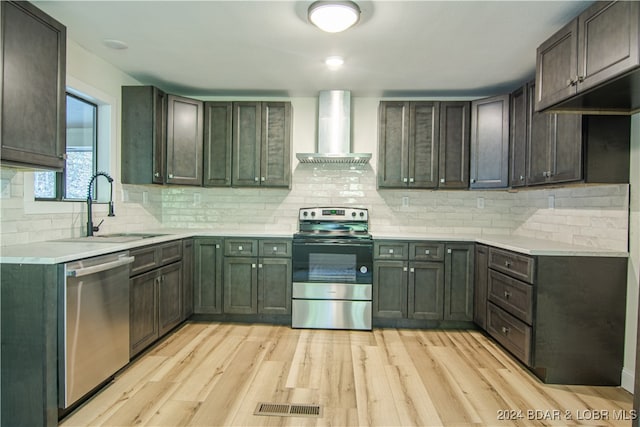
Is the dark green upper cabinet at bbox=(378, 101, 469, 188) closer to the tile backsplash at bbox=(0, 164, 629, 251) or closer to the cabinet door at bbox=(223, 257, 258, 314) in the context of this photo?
the tile backsplash at bbox=(0, 164, 629, 251)

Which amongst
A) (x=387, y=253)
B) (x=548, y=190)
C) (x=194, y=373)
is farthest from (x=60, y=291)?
(x=548, y=190)

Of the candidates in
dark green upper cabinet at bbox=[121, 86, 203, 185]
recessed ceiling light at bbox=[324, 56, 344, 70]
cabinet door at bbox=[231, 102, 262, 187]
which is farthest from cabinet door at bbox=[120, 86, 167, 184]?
recessed ceiling light at bbox=[324, 56, 344, 70]

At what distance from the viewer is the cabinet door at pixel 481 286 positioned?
10.5ft

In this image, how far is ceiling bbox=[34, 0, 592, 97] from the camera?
7.33ft

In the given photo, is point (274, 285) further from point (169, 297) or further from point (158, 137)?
point (158, 137)

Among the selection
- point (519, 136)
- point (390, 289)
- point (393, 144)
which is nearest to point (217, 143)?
point (393, 144)

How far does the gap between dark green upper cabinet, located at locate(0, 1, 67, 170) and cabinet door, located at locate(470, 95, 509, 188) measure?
3.54m

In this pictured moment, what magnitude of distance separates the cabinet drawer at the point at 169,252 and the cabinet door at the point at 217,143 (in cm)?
87

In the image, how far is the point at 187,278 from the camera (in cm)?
342

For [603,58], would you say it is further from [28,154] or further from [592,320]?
[28,154]

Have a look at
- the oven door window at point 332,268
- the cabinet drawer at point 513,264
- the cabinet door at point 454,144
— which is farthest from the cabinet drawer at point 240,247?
the cabinet drawer at point 513,264

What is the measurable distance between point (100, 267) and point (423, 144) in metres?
3.09

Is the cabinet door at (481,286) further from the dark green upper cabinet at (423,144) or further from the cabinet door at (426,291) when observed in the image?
the dark green upper cabinet at (423,144)

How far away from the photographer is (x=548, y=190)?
3.29 m
